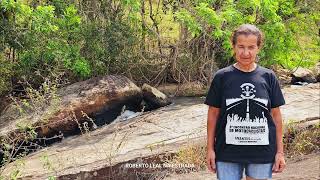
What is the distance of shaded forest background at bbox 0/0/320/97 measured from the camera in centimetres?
882

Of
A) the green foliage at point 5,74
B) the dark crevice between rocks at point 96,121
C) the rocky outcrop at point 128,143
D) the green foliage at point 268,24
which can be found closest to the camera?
the rocky outcrop at point 128,143

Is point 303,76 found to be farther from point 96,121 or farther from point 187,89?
point 96,121

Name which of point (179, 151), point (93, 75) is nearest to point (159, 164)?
point (179, 151)

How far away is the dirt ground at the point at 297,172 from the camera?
512 centimetres

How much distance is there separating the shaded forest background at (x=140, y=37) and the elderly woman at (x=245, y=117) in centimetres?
536

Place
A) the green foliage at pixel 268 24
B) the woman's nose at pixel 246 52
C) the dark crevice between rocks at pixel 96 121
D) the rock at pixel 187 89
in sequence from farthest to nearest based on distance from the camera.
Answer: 1. the rock at pixel 187 89
2. the green foliage at pixel 268 24
3. the dark crevice between rocks at pixel 96 121
4. the woman's nose at pixel 246 52

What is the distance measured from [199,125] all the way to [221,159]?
15.1ft

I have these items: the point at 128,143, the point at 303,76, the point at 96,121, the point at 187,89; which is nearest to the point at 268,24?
the point at 187,89

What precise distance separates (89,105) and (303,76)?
6153 millimetres

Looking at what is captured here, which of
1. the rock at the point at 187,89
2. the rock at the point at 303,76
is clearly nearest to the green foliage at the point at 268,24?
the rock at the point at 187,89

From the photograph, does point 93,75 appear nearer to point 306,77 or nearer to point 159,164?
point 159,164

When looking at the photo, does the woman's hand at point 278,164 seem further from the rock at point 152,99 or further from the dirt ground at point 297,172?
the rock at point 152,99

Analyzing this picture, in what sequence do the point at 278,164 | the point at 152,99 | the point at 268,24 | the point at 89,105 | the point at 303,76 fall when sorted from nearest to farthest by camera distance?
the point at 278,164, the point at 89,105, the point at 152,99, the point at 268,24, the point at 303,76

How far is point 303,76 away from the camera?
482 inches
